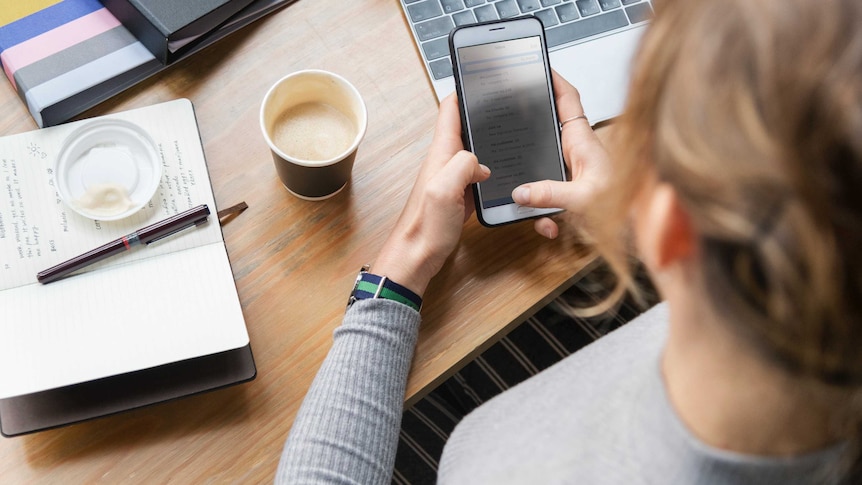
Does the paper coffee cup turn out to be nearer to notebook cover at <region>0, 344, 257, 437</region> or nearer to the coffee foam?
the coffee foam

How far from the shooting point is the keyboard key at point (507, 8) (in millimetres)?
753

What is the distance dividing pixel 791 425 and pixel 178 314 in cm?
50

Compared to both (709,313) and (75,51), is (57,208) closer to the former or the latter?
(75,51)

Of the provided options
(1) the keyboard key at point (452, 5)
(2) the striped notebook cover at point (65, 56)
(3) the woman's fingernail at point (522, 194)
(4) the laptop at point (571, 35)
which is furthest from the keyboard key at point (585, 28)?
(2) the striped notebook cover at point (65, 56)

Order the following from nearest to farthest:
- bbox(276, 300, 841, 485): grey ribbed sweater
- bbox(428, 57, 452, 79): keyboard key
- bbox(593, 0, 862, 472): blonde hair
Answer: bbox(593, 0, 862, 472): blonde hair, bbox(276, 300, 841, 485): grey ribbed sweater, bbox(428, 57, 452, 79): keyboard key

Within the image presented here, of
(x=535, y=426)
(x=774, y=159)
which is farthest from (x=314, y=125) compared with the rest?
(x=774, y=159)

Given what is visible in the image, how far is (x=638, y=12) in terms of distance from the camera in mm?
773

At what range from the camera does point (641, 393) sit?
0.45 metres

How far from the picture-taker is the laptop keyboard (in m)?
0.73

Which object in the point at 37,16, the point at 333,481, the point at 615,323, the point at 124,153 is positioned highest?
the point at 37,16

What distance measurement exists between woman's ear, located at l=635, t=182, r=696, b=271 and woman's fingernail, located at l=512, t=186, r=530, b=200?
273 millimetres

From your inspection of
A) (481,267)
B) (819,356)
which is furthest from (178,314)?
(819,356)

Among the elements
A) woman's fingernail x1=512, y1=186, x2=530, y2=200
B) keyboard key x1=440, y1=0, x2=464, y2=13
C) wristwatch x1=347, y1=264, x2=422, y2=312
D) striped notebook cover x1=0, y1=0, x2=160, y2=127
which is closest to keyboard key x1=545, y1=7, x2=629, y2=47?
keyboard key x1=440, y1=0, x2=464, y2=13

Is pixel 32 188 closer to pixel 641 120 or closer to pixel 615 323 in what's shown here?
pixel 641 120
